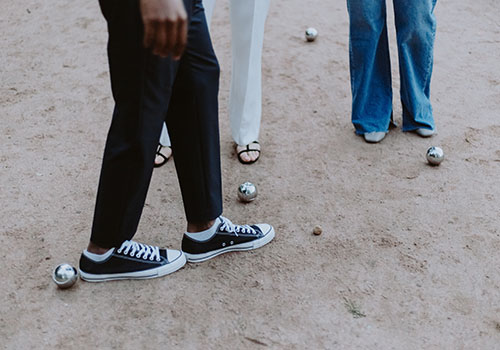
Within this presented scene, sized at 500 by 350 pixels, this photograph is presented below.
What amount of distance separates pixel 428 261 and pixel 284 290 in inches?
24.3

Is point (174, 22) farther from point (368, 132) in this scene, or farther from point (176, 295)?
point (368, 132)

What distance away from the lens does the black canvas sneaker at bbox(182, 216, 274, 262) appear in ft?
8.39

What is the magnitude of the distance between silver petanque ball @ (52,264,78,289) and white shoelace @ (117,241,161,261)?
0.63ft

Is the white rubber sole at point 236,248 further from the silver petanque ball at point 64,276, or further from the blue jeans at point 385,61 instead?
the blue jeans at point 385,61

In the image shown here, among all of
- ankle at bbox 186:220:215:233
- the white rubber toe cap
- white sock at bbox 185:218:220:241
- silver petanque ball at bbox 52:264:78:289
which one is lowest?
the white rubber toe cap

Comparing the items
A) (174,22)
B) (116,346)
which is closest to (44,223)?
(116,346)

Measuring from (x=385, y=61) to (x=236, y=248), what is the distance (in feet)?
4.78

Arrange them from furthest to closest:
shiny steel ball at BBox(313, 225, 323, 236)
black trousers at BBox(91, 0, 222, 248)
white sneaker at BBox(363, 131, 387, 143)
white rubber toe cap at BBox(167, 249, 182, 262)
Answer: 1. white sneaker at BBox(363, 131, 387, 143)
2. shiny steel ball at BBox(313, 225, 323, 236)
3. white rubber toe cap at BBox(167, 249, 182, 262)
4. black trousers at BBox(91, 0, 222, 248)

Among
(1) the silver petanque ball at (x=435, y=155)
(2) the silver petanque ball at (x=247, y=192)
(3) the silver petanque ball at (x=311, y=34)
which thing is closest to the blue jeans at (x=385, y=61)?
(1) the silver petanque ball at (x=435, y=155)

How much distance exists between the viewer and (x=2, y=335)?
2.22 m

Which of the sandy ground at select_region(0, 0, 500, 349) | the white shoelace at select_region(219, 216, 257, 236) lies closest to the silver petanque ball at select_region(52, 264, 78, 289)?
the sandy ground at select_region(0, 0, 500, 349)

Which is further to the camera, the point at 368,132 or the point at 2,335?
the point at 368,132

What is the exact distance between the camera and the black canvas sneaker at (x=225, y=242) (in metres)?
2.56

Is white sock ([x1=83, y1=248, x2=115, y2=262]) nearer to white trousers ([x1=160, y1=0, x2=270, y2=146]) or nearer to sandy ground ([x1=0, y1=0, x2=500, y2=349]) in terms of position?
sandy ground ([x1=0, y1=0, x2=500, y2=349])
